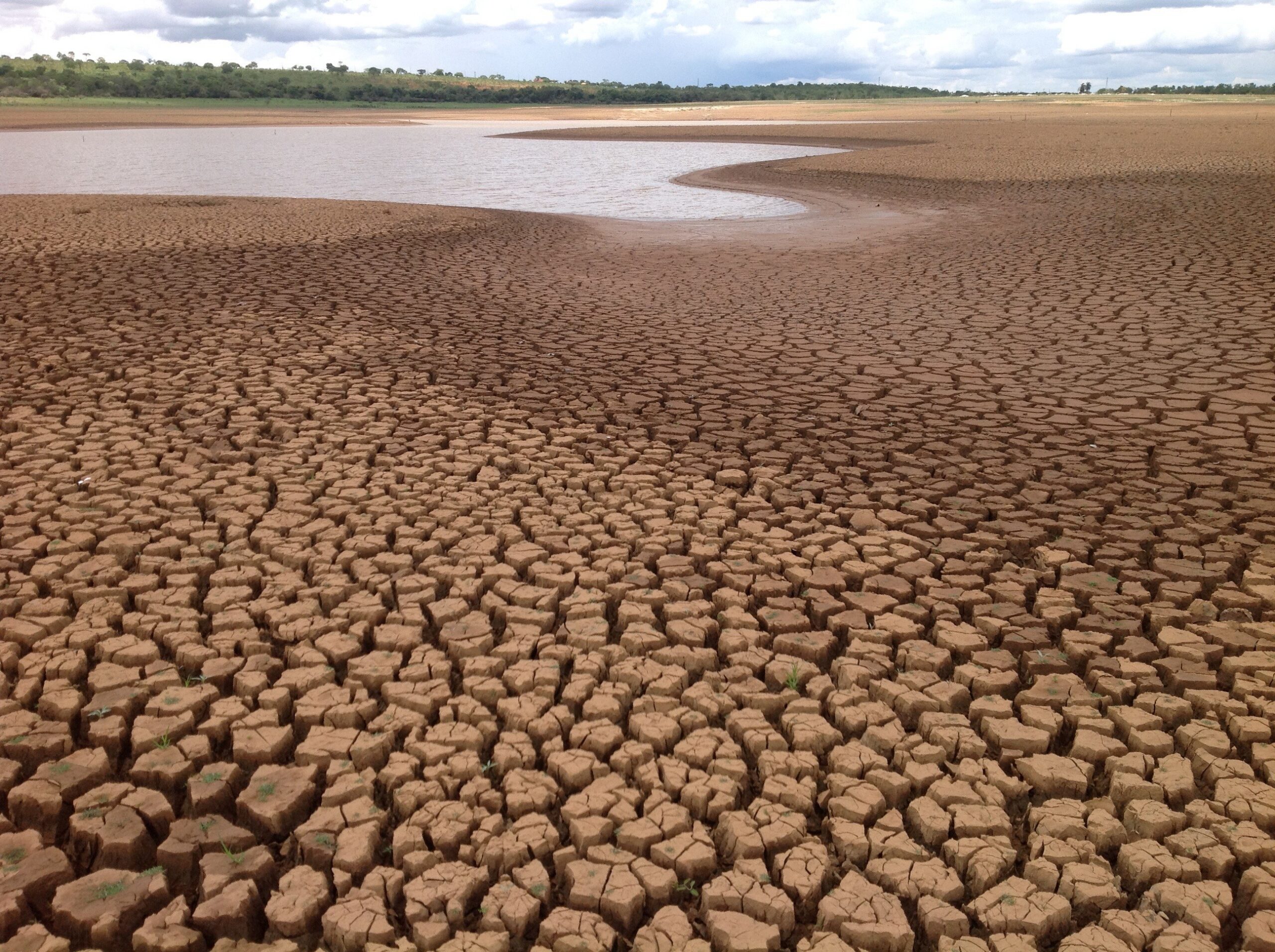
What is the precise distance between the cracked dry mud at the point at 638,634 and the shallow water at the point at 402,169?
962cm

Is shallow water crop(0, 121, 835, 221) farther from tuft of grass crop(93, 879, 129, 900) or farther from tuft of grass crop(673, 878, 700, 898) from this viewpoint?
tuft of grass crop(93, 879, 129, 900)

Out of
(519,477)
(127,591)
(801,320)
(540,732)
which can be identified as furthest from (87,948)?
(801,320)

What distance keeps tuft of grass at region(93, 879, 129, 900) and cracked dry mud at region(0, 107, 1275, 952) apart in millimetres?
10

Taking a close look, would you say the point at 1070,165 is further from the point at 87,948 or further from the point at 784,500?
the point at 87,948

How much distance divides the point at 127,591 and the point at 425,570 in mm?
1100

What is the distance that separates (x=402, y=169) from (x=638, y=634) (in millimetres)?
24017

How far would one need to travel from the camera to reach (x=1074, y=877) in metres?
2.29

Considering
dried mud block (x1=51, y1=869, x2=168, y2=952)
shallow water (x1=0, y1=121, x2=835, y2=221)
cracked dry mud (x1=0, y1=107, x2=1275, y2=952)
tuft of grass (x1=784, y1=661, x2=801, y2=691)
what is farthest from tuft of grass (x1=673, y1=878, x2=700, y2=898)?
shallow water (x1=0, y1=121, x2=835, y2=221)

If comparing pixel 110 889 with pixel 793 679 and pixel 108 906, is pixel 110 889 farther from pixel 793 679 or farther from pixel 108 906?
pixel 793 679

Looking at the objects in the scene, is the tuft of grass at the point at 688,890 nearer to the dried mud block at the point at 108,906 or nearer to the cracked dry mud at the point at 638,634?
the cracked dry mud at the point at 638,634

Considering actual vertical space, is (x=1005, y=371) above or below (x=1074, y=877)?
above

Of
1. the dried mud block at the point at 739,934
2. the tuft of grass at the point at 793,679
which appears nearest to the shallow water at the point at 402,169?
the tuft of grass at the point at 793,679

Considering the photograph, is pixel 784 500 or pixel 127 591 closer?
pixel 127 591

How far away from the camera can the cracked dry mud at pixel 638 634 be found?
2.30 meters
